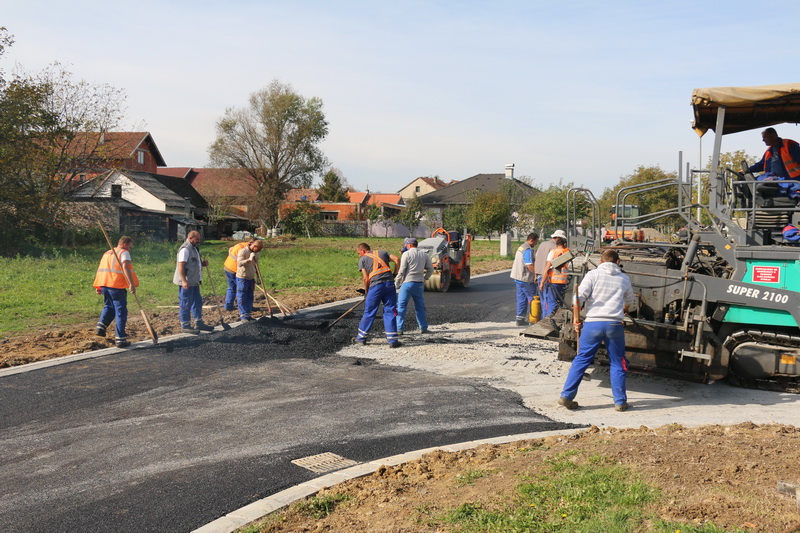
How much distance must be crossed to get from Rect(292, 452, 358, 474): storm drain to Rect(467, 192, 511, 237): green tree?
4337 centimetres

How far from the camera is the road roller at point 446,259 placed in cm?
1691

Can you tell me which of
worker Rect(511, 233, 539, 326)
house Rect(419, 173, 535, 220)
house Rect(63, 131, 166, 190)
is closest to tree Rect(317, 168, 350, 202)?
house Rect(419, 173, 535, 220)

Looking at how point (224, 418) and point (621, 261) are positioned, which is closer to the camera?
point (224, 418)

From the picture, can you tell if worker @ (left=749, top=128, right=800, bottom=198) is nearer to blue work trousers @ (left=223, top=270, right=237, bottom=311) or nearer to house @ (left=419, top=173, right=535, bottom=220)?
blue work trousers @ (left=223, top=270, right=237, bottom=311)

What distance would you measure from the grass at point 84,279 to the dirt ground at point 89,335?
60 cm

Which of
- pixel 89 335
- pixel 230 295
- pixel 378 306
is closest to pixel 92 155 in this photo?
pixel 230 295

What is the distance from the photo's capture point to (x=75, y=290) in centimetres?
1557

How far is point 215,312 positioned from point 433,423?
780 cm

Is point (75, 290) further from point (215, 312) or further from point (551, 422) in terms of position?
point (551, 422)

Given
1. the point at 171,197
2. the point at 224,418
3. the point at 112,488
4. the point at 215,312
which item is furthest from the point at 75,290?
the point at 171,197

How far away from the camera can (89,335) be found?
10.4m

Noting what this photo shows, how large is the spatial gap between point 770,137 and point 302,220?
49.9 metres

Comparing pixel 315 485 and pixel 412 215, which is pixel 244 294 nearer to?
pixel 315 485

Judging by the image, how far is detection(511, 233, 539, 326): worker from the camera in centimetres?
1159
